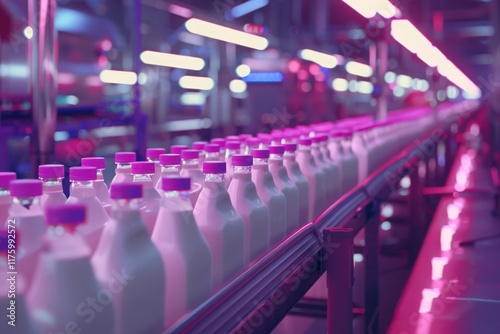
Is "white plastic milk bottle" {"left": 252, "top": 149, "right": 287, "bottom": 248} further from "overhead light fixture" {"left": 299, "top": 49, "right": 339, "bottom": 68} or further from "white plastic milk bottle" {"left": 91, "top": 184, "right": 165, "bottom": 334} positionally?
"overhead light fixture" {"left": 299, "top": 49, "right": 339, "bottom": 68}

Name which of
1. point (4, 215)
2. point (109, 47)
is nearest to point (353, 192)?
point (4, 215)

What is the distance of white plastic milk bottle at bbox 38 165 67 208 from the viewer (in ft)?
3.29

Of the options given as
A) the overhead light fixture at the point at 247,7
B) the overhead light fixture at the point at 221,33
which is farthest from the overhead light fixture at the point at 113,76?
the overhead light fixture at the point at 247,7

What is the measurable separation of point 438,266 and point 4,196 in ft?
8.05

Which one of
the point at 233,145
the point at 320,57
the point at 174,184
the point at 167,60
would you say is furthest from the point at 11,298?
the point at 320,57

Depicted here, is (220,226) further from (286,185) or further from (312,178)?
(312,178)

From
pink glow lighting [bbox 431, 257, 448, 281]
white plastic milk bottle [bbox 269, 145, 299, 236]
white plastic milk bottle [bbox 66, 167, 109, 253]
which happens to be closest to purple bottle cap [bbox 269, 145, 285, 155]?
white plastic milk bottle [bbox 269, 145, 299, 236]

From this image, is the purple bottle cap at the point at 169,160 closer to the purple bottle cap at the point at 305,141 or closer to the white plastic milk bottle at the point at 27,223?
the white plastic milk bottle at the point at 27,223

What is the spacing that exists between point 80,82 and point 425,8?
493cm

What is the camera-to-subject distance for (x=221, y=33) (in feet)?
16.2

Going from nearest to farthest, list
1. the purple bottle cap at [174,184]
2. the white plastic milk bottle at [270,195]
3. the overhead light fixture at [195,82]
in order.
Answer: the purple bottle cap at [174,184] < the white plastic milk bottle at [270,195] < the overhead light fixture at [195,82]

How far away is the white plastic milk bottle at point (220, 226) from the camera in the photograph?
107 cm

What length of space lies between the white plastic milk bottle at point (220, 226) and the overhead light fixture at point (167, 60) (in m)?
6.13

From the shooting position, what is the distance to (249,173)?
4.14 ft
